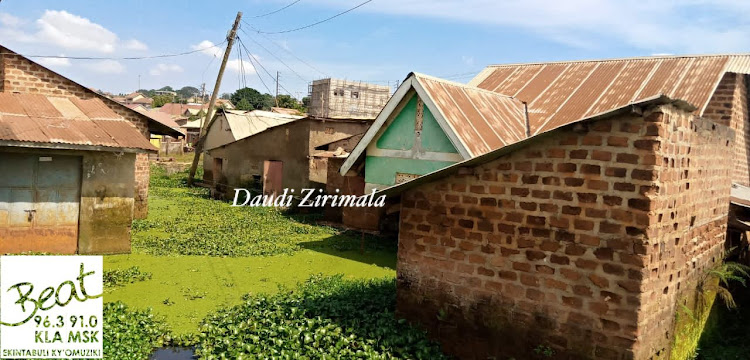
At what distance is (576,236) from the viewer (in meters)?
5.02

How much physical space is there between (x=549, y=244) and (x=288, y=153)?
1699 cm

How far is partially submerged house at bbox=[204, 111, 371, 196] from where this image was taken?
66.0ft

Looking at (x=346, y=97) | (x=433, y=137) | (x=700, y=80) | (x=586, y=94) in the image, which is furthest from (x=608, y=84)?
(x=346, y=97)

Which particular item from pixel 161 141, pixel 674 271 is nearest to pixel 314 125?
pixel 674 271

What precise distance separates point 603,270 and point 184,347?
5285 mm

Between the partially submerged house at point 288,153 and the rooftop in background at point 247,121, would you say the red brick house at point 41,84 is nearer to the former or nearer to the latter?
the partially submerged house at point 288,153

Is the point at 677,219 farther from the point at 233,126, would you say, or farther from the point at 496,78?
the point at 233,126

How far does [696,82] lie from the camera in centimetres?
1153

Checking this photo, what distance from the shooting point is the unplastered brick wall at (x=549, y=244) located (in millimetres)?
4707

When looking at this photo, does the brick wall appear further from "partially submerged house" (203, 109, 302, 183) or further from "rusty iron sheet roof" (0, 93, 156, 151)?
"partially submerged house" (203, 109, 302, 183)

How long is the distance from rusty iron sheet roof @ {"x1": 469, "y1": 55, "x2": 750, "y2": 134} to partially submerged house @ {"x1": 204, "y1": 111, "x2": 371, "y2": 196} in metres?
7.74

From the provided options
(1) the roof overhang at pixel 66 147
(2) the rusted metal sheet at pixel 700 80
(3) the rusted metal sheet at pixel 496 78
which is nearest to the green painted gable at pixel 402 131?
(3) the rusted metal sheet at pixel 496 78

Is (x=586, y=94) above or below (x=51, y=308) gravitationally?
above

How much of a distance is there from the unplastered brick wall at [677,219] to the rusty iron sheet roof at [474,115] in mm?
3917
